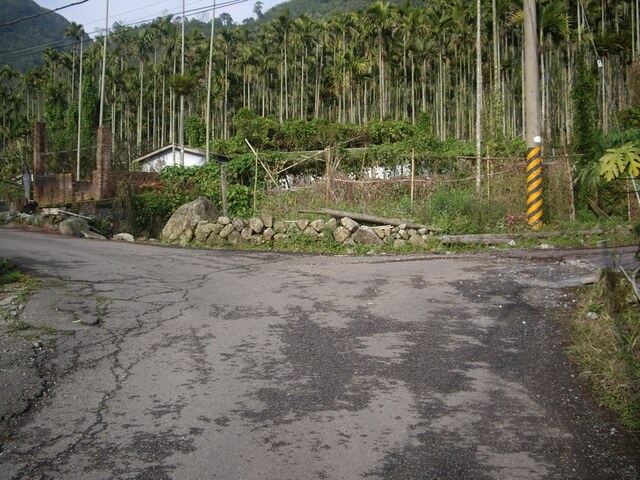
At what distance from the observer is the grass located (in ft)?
17.5

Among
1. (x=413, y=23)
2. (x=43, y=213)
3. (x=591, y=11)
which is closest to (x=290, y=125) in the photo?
(x=413, y=23)

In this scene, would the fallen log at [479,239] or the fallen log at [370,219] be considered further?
the fallen log at [370,219]

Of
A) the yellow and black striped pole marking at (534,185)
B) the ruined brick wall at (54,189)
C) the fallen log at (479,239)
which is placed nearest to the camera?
the fallen log at (479,239)

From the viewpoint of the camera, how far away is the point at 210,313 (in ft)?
28.3

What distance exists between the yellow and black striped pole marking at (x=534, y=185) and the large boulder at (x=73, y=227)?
45.4ft

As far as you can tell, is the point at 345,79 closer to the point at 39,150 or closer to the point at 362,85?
the point at 362,85

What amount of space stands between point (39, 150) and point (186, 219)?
15.4m

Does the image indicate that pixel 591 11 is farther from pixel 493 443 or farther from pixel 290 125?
pixel 493 443

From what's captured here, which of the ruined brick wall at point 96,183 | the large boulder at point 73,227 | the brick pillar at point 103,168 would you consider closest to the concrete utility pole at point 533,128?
the large boulder at point 73,227

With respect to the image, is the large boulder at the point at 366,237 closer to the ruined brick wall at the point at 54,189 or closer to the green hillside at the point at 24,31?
the ruined brick wall at the point at 54,189

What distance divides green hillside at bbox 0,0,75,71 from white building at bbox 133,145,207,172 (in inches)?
3704

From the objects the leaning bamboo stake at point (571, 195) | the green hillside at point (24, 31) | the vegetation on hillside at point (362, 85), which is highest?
the green hillside at point (24, 31)

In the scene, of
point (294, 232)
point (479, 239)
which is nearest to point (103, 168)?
point (294, 232)

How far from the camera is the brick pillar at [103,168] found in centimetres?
2622
